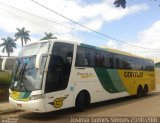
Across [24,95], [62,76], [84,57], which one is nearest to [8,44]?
[84,57]

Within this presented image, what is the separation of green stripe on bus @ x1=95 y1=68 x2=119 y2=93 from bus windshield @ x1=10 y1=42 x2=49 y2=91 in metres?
3.91

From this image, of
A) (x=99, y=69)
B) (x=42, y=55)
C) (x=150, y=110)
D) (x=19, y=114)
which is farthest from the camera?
(x=99, y=69)

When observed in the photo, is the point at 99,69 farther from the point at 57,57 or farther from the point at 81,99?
the point at 57,57

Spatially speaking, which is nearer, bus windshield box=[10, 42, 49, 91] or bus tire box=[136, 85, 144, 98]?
bus windshield box=[10, 42, 49, 91]

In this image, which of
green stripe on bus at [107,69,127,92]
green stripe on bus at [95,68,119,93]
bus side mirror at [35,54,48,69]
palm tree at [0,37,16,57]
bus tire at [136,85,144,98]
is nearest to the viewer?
bus side mirror at [35,54,48,69]

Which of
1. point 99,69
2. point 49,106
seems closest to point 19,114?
point 49,106

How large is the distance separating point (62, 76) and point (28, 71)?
1498mm

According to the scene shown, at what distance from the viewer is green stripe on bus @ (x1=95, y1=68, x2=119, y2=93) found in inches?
606

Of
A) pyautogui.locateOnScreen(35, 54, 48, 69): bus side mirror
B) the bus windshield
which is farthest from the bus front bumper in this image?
pyautogui.locateOnScreen(35, 54, 48, 69): bus side mirror

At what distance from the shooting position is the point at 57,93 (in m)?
12.0

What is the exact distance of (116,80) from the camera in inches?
680

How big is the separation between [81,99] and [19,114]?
2966 millimetres

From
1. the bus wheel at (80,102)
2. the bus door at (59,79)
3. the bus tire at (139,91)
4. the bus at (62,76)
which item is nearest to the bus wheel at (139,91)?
the bus tire at (139,91)

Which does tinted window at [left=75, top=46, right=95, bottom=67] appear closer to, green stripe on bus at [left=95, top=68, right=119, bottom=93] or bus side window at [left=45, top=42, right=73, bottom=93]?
bus side window at [left=45, top=42, right=73, bottom=93]
